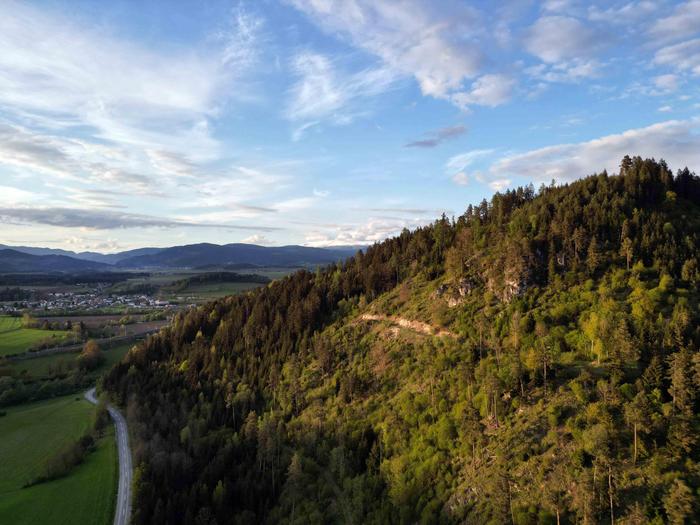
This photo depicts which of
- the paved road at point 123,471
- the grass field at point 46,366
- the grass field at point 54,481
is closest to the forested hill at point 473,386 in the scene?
the paved road at point 123,471

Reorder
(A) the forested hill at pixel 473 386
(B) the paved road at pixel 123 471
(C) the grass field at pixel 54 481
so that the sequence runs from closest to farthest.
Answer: (A) the forested hill at pixel 473 386, (C) the grass field at pixel 54 481, (B) the paved road at pixel 123 471

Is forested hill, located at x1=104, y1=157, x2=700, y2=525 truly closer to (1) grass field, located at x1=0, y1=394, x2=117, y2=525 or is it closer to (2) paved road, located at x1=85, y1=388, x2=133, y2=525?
(2) paved road, located at x1=85, y1=388, x2=133, y2=525

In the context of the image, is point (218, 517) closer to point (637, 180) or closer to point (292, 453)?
point (292, 453)

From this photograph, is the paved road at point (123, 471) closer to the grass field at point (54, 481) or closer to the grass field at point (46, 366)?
the grass field at point (54, 481)

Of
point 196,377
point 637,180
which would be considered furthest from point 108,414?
point 637,180

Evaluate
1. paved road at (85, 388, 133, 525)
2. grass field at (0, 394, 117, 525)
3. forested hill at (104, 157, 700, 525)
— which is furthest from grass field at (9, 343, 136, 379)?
paved road at (85, 388, 133, 525)

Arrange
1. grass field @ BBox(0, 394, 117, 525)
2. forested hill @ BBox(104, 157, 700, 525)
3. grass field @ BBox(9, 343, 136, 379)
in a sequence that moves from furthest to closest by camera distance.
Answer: grass field @ BBox(9, 343, 136, 379) < grass field @ BBox(0, 394, 117, 525) < forested hill @ BBox(104, 157, 700, 525)

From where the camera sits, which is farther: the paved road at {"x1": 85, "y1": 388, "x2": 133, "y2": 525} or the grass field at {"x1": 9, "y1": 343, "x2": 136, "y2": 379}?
the grass field at {"x1": 9, "y1": 343, "x2": 136, "y2": 379}
